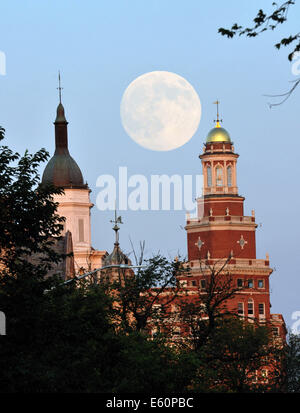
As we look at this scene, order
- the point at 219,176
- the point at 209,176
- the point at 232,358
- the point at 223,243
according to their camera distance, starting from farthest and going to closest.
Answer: the point at 219,176 → the point at 209,176 → the point at 223,243 → the point at 232,358

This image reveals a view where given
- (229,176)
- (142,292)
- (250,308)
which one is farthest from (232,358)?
(229,176)

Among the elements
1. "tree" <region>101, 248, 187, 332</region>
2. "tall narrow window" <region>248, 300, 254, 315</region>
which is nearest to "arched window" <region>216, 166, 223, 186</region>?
"tall narrow window" <region>248, 300, 254, 315</region>

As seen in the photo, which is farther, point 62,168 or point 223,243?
point 223,243

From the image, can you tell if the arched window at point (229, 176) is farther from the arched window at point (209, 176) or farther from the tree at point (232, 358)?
the tree at point (232, 358)

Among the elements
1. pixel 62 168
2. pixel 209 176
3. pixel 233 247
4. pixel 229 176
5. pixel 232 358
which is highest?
pixel 229 176

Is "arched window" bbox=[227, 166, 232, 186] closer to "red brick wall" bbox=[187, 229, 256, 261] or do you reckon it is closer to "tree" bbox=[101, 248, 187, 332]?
"red brick wall" bbox=[187, 229, 256, 261]

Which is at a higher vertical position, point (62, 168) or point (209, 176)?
point (209, 176)

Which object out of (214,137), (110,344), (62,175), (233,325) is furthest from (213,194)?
(110,344)

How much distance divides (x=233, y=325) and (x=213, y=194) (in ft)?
383

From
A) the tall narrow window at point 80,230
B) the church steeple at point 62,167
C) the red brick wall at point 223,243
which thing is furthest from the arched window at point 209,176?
the tall narrow window at point 80,230

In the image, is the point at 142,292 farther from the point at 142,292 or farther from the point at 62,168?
the point at 62,168
